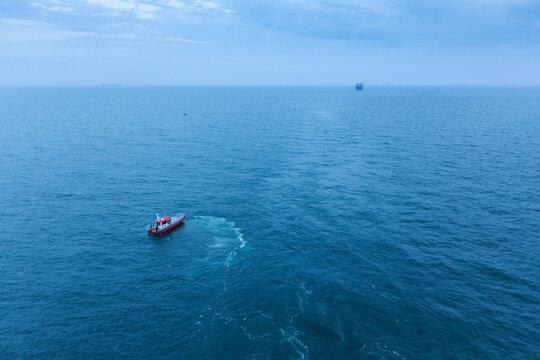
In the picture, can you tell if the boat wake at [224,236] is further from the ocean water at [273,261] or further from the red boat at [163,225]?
the red boat at [163,225]

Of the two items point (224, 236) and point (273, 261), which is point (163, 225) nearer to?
point (224, 236)

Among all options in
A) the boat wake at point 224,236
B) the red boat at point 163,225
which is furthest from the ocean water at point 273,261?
the red boat at point 163,225

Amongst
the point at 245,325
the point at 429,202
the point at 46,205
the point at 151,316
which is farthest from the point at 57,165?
the point at 429,202

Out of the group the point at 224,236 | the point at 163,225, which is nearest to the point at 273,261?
the point at 224,236

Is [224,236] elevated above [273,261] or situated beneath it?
elevated above

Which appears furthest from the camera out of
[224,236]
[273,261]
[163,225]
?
[163,225]

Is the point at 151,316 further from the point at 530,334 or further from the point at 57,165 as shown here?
the point at 57,165

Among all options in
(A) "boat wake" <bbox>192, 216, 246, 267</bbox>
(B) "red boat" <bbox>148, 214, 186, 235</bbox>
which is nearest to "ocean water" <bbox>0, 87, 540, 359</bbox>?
(A) "boat wake" <bbox>192, 216, 246, 267</bbox>

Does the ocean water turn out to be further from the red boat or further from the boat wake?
the red boat
